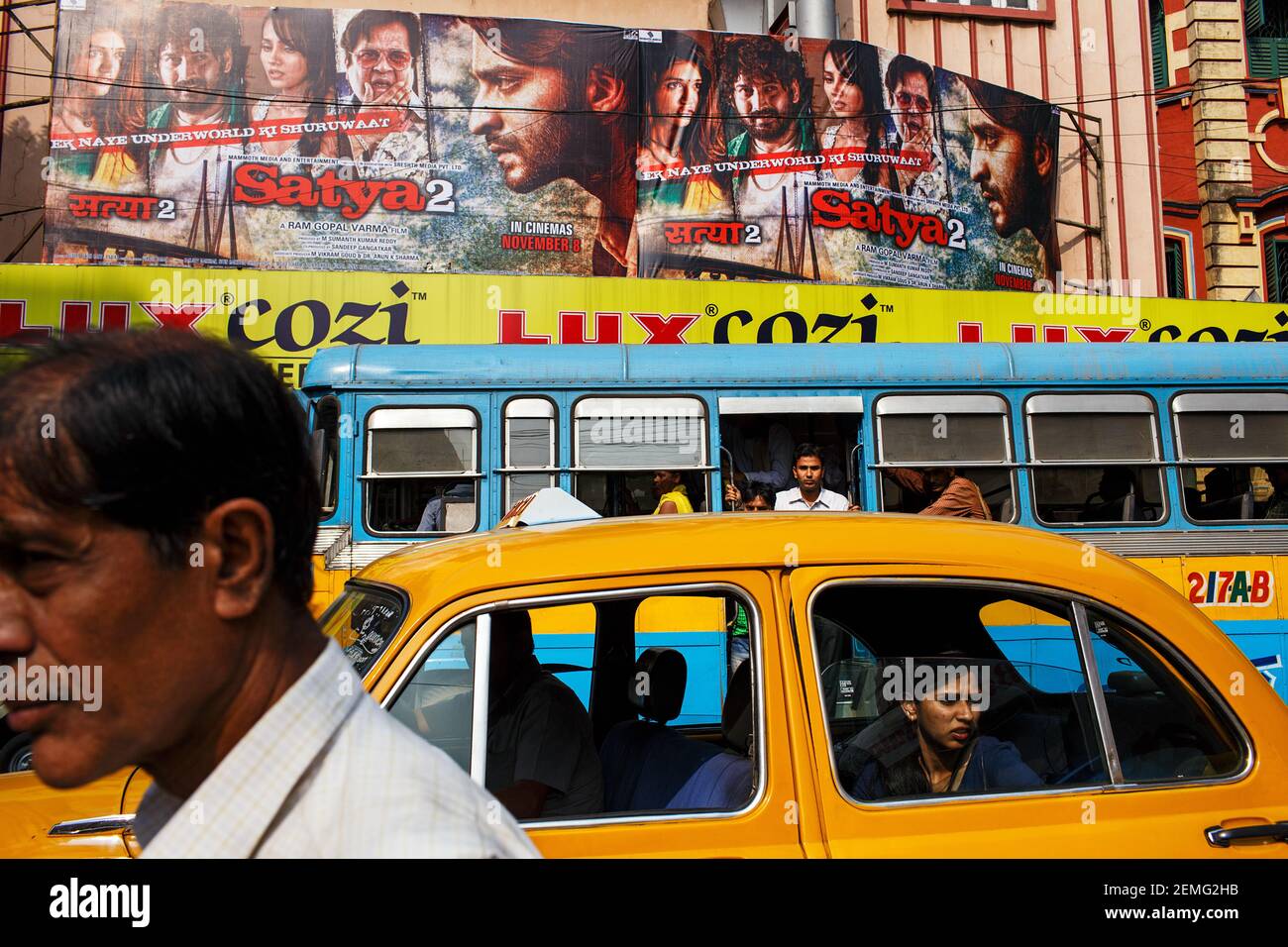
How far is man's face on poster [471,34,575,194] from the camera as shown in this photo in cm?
1565

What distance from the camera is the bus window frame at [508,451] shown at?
7.31m

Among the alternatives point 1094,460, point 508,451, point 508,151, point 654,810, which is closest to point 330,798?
point 654,810

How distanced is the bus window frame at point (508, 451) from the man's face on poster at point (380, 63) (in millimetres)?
9902

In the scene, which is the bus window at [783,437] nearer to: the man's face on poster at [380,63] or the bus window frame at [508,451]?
the bus window frame at [508,451]

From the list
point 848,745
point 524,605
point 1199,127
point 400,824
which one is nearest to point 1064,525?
point 848,745

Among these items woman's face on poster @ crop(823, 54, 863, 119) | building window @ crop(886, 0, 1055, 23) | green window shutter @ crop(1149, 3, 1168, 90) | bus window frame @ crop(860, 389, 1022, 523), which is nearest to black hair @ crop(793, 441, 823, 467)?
bus window frame @ crop(860, 389, 1022, 523)

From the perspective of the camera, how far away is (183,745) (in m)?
1.05

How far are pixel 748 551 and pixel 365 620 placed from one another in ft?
3.24

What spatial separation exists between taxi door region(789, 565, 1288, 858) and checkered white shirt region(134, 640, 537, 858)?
141 cm

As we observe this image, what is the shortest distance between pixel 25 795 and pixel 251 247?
530 inches

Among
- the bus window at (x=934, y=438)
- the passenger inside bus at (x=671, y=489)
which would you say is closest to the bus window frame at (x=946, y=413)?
the bus window at (x=934, y=438)

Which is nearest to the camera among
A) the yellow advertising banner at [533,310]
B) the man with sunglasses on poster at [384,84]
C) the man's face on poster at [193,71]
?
the yellow advertising banner at [533,310]

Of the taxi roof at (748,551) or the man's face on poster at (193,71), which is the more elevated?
the man's face on poster at (193,71)

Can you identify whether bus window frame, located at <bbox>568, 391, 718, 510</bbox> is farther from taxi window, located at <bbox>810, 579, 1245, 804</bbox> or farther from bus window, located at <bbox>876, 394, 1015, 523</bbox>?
taxi window, located at <bbox>810, 579, 1245, 804</bbox>
